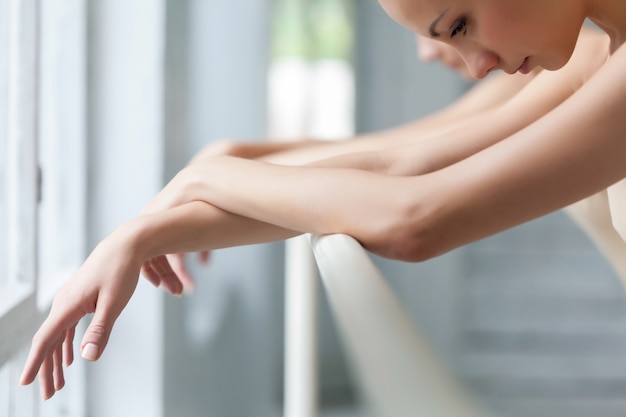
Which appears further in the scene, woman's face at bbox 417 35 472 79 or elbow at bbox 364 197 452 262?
woman's face at bbox 417 35 472 79

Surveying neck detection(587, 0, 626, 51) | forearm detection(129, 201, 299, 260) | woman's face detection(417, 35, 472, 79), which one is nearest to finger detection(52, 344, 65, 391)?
forearm detection(129, 201, 299, 260)

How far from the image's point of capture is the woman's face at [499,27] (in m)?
0.81

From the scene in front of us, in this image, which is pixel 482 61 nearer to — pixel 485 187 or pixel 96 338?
pixel 485 187

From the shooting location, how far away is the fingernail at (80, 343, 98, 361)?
2.26 feet

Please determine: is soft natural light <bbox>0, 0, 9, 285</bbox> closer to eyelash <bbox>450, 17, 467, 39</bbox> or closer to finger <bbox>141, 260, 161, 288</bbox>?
finger <bbox>141, 260, 161, 288</bbox>

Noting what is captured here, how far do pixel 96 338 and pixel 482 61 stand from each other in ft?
1.58

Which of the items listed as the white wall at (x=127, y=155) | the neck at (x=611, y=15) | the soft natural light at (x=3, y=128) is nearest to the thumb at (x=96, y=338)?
the soft natural light at (x=3, y=128)

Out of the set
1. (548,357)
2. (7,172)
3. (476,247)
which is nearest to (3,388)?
(7,172)

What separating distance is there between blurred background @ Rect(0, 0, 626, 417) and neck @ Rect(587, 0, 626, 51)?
2.08 ft

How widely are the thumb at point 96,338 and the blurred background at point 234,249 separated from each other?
0.28 m

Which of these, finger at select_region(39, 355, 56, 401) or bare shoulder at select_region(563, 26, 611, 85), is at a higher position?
bare shoulder at select_region(563, 26, 611, 85)

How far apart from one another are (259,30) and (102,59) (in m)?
0.85

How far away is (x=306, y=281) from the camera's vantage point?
1.29 meters

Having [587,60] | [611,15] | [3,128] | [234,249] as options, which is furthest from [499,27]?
[234,249]
